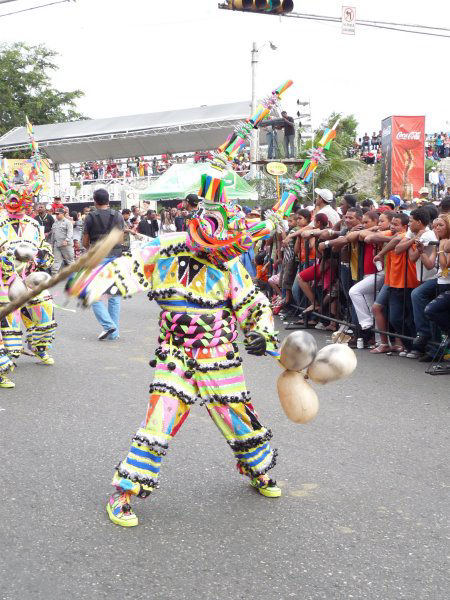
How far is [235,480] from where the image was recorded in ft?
15.4

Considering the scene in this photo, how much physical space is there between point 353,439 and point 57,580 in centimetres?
271

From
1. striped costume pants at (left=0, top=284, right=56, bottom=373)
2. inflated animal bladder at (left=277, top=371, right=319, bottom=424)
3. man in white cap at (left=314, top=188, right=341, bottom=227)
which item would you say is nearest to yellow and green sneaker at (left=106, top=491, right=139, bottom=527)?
inflated animal bladder at (left=277, top=371, right=319, bottom=424)

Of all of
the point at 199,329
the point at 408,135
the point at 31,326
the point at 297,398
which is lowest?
the point at 31,326

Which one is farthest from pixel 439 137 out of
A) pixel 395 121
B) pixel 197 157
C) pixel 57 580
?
pixel 57 580

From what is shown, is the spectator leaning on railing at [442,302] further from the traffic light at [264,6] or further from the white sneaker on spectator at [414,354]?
the traffic light at [264,6]

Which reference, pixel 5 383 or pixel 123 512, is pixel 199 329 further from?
pixel 5 383

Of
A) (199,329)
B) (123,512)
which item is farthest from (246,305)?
(123,512)

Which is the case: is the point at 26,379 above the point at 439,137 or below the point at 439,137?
below

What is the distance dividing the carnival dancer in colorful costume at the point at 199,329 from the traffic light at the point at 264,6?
8.26m

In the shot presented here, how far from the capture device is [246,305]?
165 inches

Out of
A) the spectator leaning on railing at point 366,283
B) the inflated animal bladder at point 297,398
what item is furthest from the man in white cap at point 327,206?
the inflated animal bladder at point 297,398

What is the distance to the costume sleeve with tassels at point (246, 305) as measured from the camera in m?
4.16

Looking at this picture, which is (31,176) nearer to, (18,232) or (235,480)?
(18,232)

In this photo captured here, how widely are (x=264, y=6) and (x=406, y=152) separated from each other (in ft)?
29.4
